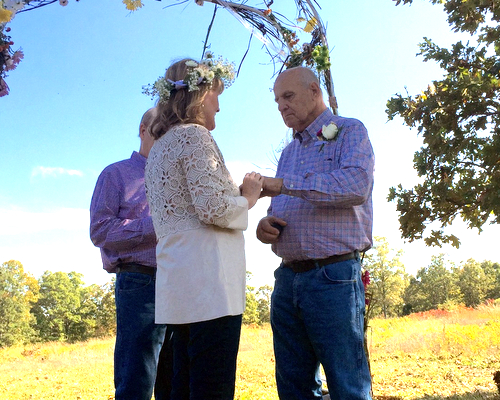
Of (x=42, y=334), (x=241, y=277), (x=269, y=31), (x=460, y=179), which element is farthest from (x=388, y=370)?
(x=42, y=334)

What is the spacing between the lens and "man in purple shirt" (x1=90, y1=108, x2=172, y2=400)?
7.71 ft

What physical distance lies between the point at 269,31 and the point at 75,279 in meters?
40.8

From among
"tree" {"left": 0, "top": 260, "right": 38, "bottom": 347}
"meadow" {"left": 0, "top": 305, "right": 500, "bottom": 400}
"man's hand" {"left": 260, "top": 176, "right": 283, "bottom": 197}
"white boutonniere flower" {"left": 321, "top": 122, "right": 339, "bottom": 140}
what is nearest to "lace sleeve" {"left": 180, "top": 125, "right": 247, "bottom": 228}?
"man's hand" {"left": 260, "top": 176, "right": 283, "bottom": 197}

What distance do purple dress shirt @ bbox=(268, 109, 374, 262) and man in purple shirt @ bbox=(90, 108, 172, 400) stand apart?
2.45 ft

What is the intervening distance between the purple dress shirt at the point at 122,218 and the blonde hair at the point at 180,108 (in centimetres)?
81

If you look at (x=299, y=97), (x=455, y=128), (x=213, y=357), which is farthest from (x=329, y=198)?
(x=455, y=128)

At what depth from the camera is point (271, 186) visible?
1920 millimetres

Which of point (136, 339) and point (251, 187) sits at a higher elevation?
point (251, 187)

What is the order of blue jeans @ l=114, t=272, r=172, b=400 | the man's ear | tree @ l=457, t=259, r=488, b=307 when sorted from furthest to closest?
tree @ l=457, t=259, r=488, b=307 < the man's ear < blue jeans @ l=114, t=272, r=172, b=400

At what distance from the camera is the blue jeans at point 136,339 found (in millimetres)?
2334

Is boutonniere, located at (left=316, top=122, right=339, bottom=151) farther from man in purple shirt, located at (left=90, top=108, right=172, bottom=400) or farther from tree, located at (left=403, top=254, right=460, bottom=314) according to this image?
tree, located at (left=403, top=254, right=460, bottom=314)

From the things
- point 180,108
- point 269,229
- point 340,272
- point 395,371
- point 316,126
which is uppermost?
point 316,126

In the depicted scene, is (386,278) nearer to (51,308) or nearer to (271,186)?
(51,308)

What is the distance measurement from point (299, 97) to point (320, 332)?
1187 mm
